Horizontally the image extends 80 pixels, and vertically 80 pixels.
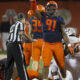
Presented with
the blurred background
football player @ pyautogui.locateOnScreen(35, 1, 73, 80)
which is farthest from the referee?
the blurred background

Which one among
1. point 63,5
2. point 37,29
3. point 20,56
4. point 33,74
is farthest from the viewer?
point 63,5

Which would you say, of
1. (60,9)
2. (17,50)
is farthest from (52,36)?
(60,9)

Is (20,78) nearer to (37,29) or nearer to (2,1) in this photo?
(37,29)

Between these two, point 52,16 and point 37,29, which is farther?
point 37,29

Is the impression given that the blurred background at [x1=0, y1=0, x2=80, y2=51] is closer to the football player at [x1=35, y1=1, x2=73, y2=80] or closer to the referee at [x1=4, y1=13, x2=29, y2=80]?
the referee at [x1=4, y1=13, x2=29, y2=80]

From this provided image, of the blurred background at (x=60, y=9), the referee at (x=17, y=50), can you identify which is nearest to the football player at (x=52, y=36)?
the referee at (x=17, y=50)

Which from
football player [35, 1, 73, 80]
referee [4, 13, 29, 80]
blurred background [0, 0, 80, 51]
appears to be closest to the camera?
football player [35, 1, 73, 80]

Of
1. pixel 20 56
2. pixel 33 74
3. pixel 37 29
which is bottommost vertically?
pixel 33 74

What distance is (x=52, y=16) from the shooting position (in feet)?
16.5

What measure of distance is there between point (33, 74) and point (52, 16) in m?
1.33

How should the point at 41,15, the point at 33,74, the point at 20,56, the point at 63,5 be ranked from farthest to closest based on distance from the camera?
1. the point at 63,5
2. the point at 33,74
3. the point at 20,56
4. the point at 41,15

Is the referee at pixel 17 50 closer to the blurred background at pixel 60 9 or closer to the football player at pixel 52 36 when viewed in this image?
the football player at pixel 52 36

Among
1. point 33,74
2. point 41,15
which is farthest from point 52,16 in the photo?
point 33,74

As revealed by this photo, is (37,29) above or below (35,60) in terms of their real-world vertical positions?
above
